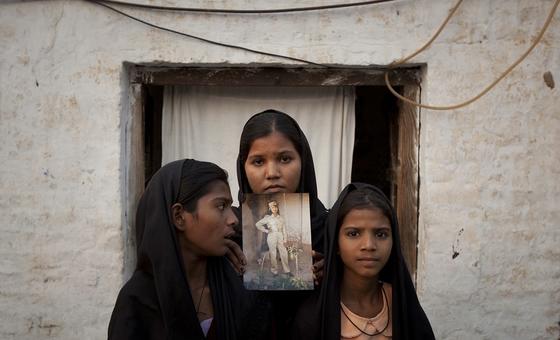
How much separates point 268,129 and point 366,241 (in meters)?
0.79

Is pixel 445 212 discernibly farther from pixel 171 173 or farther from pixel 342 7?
pixel 171 173

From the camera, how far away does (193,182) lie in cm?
262

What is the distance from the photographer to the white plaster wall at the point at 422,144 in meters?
4.14

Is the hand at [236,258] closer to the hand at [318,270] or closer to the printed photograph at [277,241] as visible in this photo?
the printed photograph at [277,241]

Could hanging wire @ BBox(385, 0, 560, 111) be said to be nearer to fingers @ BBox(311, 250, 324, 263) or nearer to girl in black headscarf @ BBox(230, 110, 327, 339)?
girl in black headscarf @ BBox(230, 110, 327, 339)

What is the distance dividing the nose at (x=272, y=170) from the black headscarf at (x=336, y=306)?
38 cm

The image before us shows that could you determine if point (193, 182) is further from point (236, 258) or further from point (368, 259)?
point (368, 259)

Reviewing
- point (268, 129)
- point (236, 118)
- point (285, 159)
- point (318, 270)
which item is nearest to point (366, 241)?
point (318, 270)

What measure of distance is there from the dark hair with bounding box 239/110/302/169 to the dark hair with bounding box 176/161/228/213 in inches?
24.2

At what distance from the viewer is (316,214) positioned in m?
3.33

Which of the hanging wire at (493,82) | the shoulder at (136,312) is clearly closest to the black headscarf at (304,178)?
the shoulder at (136,312)

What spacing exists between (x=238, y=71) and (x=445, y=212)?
5.10 ft

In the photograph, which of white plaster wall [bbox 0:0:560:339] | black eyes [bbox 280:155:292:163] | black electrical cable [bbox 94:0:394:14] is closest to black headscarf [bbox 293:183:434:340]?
black eyes [bbox 280:155:292:163]

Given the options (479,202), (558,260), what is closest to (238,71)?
(479,202)
